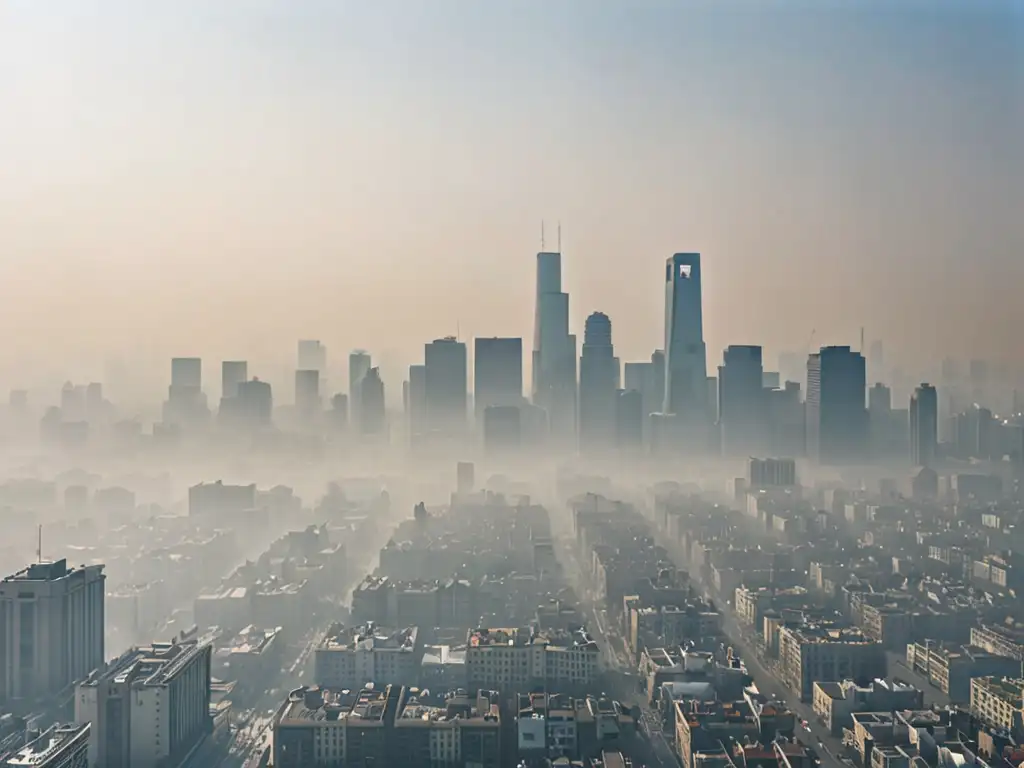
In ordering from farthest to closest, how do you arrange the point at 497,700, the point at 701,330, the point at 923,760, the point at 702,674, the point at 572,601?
the point at 701,330 < the point at 572,601 < the point at 702,674 < the point at 497,700 < the point at 923,760

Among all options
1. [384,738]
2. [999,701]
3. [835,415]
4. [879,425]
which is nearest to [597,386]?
[835,415]

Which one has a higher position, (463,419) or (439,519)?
(463,419)

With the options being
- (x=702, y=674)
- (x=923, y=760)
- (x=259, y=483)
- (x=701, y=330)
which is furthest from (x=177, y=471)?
(x=923, y=760)

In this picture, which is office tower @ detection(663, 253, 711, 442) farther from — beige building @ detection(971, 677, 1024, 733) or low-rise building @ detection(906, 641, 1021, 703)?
beige building @ detection(971, 677, 1024, 733)

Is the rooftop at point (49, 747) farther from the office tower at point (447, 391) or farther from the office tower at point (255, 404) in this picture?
the office tower at point (447, 391)

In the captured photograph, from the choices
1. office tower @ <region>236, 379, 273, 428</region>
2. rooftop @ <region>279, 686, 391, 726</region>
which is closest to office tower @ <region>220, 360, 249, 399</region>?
office tower @ <region>236, 379, 273, 428</region>

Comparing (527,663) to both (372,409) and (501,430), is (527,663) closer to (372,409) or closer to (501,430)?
→ (372,409)

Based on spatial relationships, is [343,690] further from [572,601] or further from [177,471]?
[177,471]
